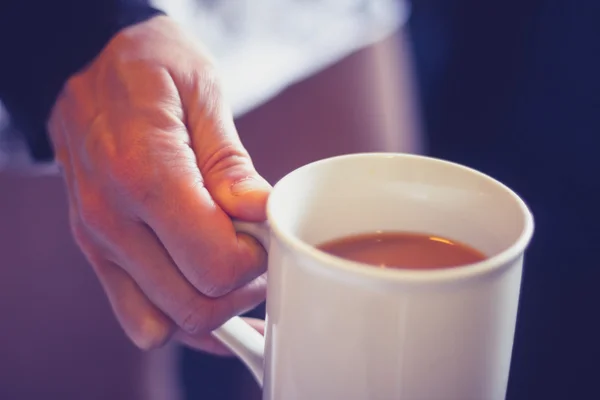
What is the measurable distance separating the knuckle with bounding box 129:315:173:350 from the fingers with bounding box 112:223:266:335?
27 millimetres

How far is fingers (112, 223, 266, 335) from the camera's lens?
21.8 inches

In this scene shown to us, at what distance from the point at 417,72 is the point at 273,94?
443 mm

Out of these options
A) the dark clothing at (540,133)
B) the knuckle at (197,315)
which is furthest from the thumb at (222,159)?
the dark clothing at (540,133)

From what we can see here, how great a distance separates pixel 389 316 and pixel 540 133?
37.0 inches

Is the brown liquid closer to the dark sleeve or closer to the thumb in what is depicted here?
the thumb

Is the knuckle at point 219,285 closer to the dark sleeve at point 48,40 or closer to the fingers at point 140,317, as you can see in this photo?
the fingers at point 140,317

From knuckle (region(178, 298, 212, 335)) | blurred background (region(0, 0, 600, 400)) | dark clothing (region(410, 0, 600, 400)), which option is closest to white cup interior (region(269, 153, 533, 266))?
knuckle (region(178, 298, 212, 335))

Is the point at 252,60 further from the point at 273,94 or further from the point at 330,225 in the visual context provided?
the point at 330,225

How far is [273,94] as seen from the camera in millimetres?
969

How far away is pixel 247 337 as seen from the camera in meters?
0.50

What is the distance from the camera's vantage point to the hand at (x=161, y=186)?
1.65ft

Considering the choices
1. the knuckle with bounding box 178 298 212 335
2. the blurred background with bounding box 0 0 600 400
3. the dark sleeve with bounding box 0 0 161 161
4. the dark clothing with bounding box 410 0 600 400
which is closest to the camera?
the knuckle with bounding box 178 298 212 335

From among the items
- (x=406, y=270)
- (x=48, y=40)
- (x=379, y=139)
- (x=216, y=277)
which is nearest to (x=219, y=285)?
(x=216, y=277)

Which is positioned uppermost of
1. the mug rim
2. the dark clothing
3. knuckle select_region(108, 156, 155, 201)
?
the mug rim
